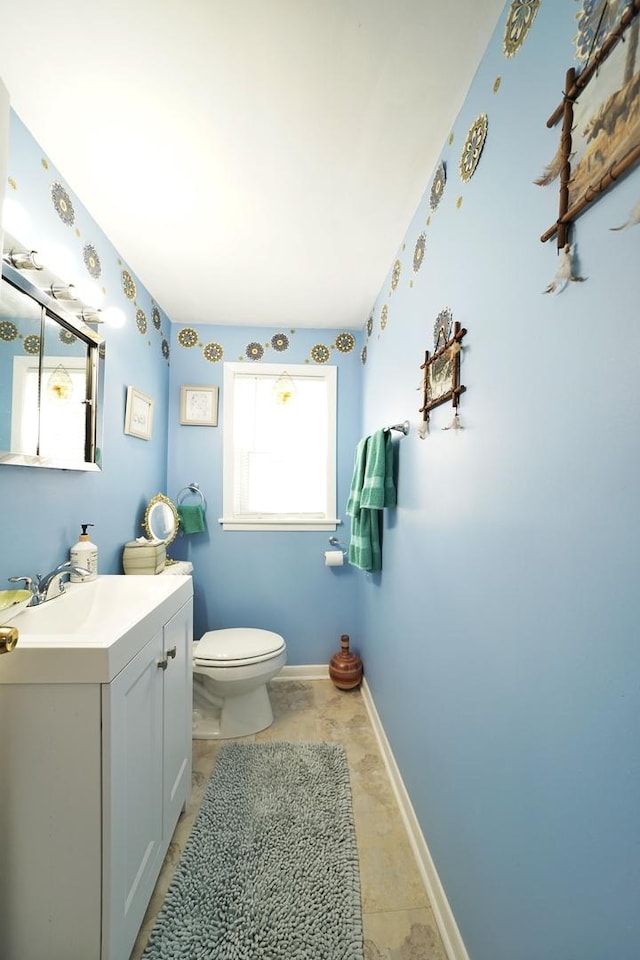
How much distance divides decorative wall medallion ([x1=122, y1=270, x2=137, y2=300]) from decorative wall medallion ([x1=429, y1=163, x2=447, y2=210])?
1.42 meters

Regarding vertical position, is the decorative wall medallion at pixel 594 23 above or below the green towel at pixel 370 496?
above

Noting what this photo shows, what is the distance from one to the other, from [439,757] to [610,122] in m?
1.45

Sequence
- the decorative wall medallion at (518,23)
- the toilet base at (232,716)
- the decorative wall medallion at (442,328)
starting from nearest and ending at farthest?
the decorative wall medallion at (518,23)
the decorative wall medallion at (442,328)
the toilet base at (232,716)

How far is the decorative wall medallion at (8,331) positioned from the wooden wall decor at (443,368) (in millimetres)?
1261

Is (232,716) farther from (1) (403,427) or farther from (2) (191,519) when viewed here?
(1) (403,427)

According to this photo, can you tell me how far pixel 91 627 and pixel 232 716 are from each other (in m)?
1.22

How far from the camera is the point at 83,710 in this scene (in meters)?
0.76

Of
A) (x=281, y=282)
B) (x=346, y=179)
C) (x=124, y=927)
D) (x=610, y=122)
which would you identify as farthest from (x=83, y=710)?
(x=281, y=282)

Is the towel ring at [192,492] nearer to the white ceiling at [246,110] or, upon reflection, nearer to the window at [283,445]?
the window at [283,445]

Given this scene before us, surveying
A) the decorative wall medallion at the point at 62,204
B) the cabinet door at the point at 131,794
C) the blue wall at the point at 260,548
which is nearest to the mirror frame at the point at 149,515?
the blue wall at the point at 260,548

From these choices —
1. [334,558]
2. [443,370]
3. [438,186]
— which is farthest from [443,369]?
[334,558]

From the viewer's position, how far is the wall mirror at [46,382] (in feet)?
3.27

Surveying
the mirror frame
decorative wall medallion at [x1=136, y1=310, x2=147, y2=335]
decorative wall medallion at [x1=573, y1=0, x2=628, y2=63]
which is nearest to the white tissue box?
the mirror frame

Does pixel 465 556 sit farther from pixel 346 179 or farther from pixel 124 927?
pixel 346 179
